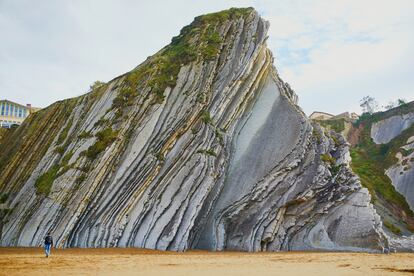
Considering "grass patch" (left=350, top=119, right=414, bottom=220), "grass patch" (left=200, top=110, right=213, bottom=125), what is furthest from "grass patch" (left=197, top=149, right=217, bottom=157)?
"grass patch" (left=350, top=119, right=414, bottom=220)

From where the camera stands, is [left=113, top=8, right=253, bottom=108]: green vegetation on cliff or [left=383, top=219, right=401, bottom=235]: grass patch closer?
[left=113, top=8, right=253, bottom=108]: green vegetation on cliff

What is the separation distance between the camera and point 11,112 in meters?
61.5

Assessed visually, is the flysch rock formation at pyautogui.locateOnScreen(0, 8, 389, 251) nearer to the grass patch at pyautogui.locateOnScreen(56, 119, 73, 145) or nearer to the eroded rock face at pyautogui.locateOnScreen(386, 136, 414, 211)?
the grass patch at pyautogui.locateOnScreen(56, 119, 73, 145)

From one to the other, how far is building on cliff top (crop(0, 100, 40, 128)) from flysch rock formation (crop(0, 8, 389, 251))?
67.9ft

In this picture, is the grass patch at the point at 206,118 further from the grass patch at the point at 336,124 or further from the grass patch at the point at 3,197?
the grass patch at the point at 336,124

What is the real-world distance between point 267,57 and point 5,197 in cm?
2777

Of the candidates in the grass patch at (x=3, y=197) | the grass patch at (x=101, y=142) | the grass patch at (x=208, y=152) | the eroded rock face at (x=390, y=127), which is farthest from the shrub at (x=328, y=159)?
the eroded rock face at (x=390, y=127)

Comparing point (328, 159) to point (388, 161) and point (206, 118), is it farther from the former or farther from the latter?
point (388, 161)

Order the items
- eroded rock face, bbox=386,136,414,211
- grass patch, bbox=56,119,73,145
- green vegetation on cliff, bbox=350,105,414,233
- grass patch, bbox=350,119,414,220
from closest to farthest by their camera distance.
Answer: grass patch, bbox=56,119,73,145 → green vegetation on cliff, bbox=350,105,414,233 → grass patch, bbox=350,119,414,220 → eroded rock face, bbox=386,136,414,211

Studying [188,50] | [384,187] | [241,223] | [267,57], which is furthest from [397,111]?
[241,223]

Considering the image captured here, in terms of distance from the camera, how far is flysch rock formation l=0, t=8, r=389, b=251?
31609 millimetres

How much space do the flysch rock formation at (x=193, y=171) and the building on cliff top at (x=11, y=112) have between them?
2070 cm

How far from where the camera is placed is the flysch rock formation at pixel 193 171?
31.6 m

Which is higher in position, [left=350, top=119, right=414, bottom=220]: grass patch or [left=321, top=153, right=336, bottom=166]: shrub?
[left=350, top=119, right=414, bottom=220]: grass patch
